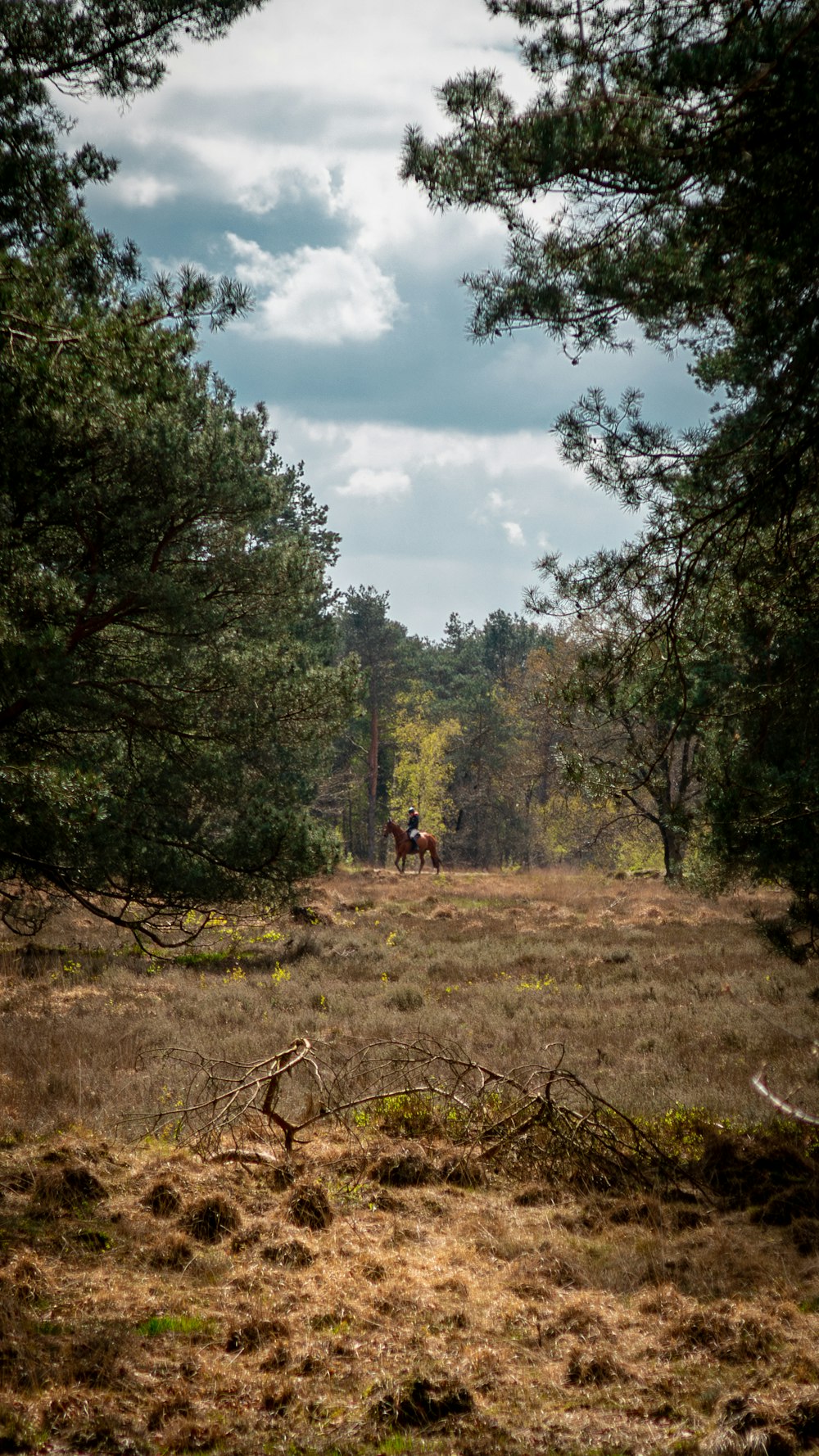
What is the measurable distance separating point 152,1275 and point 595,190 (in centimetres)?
576

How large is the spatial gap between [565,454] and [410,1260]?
4.69 metres

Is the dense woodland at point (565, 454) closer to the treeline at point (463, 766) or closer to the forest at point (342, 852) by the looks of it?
the forest at point (342, 852)

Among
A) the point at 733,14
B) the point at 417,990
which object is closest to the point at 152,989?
the point at 417,990

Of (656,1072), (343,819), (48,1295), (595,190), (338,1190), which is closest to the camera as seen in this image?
(48,1295)

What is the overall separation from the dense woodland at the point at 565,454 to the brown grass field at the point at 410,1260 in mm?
2081

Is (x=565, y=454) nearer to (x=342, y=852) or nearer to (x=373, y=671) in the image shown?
(x=342, y=852)

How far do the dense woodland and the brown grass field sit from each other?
2081mm

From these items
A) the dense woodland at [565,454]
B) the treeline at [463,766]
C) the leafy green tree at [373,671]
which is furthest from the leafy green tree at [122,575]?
the leafy green tree at [373,671]

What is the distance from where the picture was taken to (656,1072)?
30.2ft

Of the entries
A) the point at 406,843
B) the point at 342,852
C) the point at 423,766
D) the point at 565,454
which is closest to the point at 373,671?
the point at 423,766

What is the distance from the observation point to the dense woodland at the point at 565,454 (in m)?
4.62

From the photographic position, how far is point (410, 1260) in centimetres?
459

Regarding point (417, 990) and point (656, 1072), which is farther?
point (417, 990)

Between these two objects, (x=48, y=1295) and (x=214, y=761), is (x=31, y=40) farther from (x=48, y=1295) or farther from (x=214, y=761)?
(x=48, y=1295)
